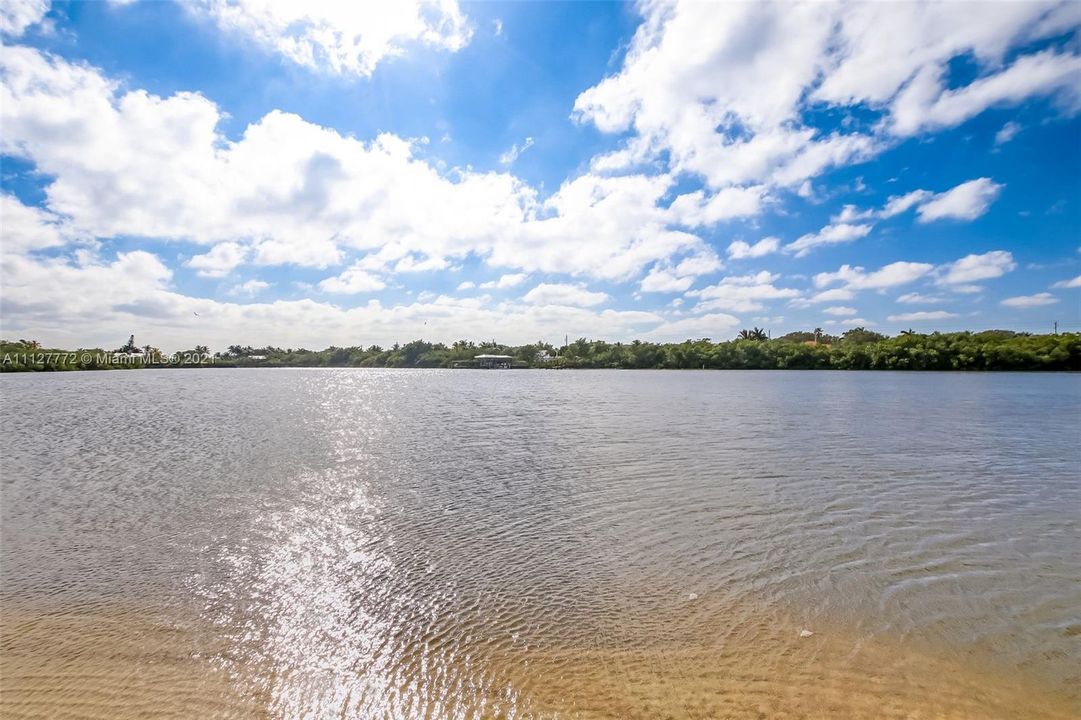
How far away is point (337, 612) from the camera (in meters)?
6.46

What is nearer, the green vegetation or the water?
the water

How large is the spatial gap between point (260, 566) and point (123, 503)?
21.4ft

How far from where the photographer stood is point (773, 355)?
125m

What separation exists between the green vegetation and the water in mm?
108409

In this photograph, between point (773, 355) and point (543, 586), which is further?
point (773, 355)

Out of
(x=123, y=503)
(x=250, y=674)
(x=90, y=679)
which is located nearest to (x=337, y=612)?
(x=250, y=674)

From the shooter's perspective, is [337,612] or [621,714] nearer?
[621,714]

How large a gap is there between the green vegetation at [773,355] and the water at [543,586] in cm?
10841

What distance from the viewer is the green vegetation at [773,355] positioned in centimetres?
9662

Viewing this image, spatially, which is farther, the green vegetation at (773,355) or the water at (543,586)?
the green vegetation at (773,355)

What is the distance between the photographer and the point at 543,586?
7.24m

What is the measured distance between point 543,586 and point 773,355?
13141 cm

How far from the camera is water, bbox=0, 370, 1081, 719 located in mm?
4887

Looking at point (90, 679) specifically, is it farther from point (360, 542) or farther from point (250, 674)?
point (360, 542)
